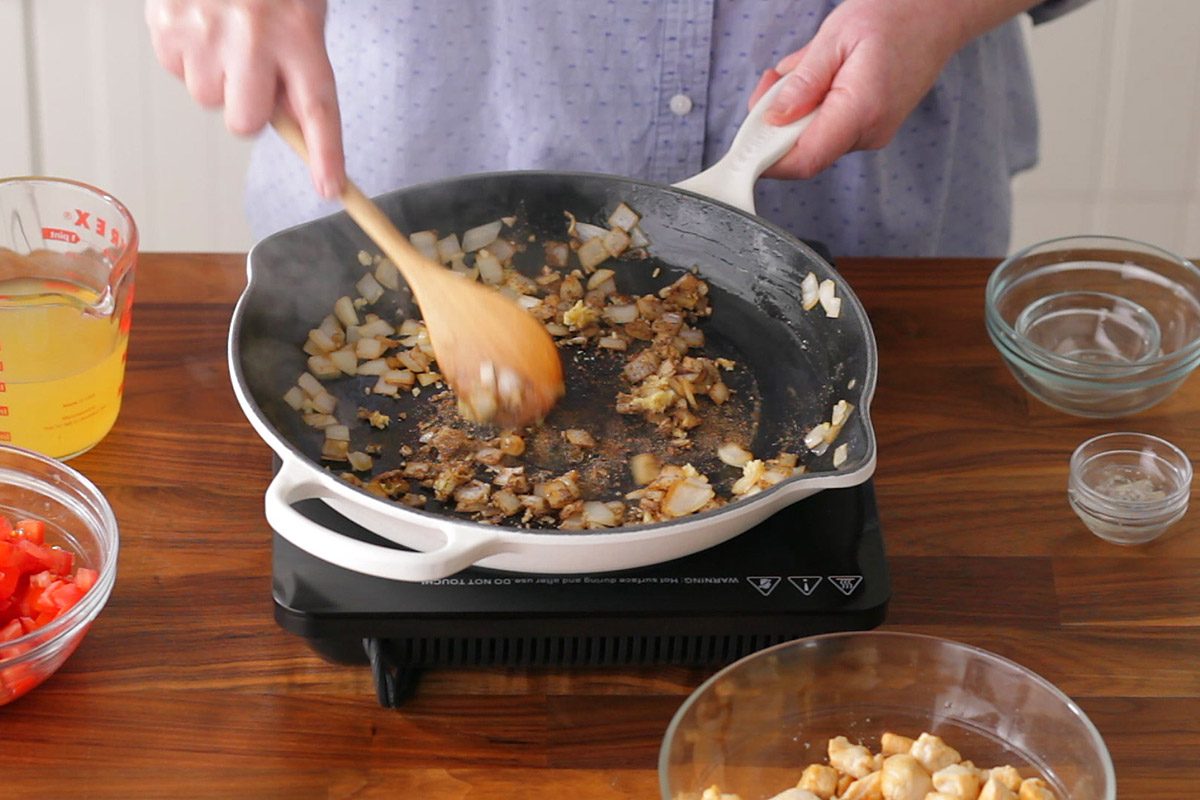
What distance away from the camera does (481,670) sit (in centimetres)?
109

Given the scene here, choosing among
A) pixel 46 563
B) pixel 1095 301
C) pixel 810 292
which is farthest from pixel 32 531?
pixel 1095 301

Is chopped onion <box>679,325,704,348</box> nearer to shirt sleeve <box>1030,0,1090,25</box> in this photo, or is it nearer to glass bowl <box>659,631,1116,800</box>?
glass bowl <box>659,631,1116,800</box>

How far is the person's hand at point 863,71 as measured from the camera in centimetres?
134

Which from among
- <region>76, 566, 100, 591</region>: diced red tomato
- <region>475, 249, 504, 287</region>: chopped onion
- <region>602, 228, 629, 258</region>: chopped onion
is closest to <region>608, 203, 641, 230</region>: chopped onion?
<region>602, 228, 629, 258</region>: chopped onion

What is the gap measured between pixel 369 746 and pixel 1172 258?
870 mm

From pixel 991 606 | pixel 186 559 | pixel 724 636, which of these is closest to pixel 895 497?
pixel 991 606

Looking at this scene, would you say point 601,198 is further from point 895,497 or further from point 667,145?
point 895,497

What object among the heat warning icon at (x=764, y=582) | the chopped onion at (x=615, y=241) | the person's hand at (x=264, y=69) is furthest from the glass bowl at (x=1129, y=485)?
the person's hand at (x=264, y=69)

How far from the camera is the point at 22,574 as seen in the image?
108 cm

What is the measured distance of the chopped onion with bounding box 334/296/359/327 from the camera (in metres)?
1.27

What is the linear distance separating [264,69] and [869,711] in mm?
637

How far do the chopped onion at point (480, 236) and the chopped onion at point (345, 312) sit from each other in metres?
0.13

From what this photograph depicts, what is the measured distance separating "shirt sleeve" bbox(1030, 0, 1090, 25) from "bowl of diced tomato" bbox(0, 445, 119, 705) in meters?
1.02

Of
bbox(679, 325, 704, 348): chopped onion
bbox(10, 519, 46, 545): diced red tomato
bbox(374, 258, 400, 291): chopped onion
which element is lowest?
bbox(10, 519, 46, 545): diced red tomato
